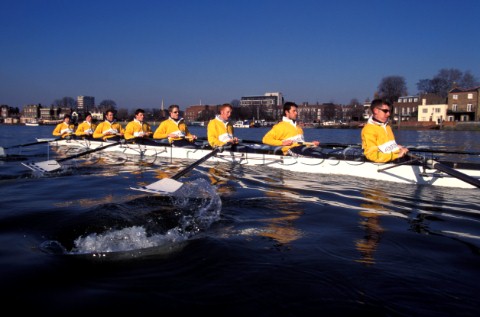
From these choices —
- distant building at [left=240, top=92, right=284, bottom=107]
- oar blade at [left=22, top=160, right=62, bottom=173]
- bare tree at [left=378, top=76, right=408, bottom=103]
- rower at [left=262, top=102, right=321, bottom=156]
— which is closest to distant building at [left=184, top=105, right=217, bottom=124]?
→ distant building at [left=240, top=92, right=284, bottom=107]

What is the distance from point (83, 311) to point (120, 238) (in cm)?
140

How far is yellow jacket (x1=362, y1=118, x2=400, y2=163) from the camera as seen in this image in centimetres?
796

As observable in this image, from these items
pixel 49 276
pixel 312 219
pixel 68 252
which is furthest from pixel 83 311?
pixel 312 219

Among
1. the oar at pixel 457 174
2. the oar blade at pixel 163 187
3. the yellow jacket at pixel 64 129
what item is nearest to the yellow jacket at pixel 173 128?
the oar blade at pixel 163 187

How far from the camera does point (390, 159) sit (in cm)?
819

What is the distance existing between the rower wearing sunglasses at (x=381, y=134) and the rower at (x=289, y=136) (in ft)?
6.21

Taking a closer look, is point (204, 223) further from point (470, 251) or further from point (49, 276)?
point (470, 251)

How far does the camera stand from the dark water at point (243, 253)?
2.96 m

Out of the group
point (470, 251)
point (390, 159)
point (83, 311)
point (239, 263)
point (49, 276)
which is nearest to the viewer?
point (83, 311)

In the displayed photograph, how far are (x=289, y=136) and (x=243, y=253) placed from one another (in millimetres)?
6222

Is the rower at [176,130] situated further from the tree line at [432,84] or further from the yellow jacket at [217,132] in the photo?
the tree line at [432,84]

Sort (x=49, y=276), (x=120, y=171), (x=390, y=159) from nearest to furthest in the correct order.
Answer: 1. (x=49, y=276)
2. (x=390, y=159)
3. (x=120, y=171)

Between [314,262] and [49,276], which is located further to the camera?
[314,262]

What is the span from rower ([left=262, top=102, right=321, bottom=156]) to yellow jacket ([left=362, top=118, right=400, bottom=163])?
72.4 inches
